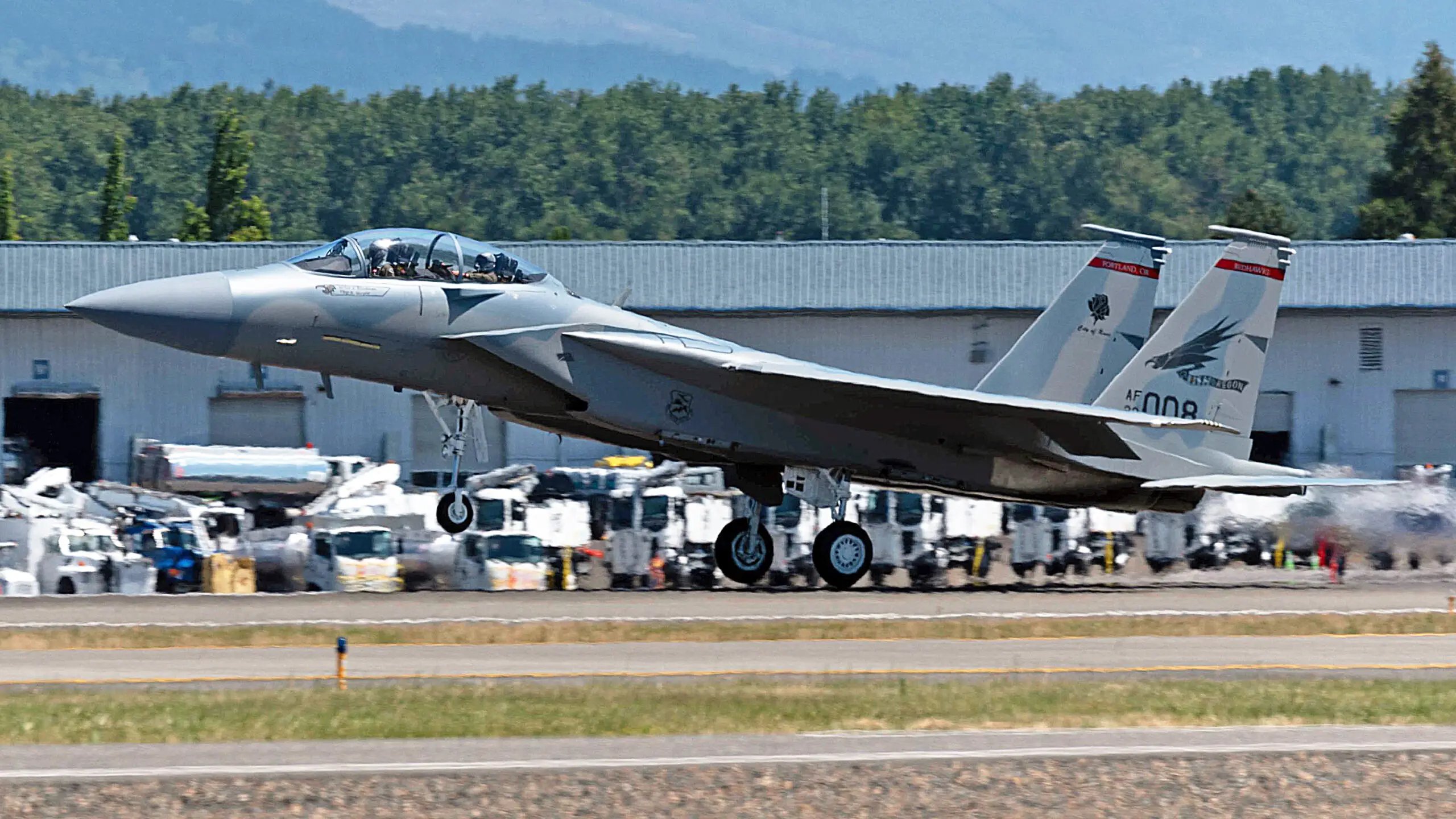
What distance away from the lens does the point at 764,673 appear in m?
14.5

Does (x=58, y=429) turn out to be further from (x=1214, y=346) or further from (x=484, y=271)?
(x=1214, y=346)

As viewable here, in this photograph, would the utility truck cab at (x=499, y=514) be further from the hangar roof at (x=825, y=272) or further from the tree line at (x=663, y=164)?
the tree line at (x=663, y=164)

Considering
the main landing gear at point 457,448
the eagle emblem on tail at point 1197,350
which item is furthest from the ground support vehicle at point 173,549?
the eagle emblem on tail at point 1197,350

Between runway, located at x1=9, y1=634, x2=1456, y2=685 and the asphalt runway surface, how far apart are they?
8.16ft

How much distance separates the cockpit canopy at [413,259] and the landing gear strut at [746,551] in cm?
432

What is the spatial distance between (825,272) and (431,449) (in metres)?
9.50

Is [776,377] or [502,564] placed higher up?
[776,377]

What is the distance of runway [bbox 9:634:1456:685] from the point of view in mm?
14445

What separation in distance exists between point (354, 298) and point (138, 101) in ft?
368

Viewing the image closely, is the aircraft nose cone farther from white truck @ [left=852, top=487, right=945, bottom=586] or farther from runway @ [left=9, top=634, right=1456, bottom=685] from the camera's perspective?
white truck @ [left=852, top=487, right=945, bottom=586]

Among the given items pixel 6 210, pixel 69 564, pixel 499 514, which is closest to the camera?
pixel 69 564

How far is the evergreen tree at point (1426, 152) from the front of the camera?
8119 cm

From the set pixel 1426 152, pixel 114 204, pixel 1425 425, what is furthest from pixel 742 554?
pixel 1426 152

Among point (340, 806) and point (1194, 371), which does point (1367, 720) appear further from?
point (1194, 371)
